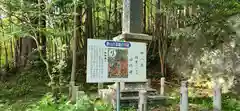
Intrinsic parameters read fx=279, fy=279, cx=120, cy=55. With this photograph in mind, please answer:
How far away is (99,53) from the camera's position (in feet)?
11.2

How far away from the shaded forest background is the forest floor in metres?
0.26

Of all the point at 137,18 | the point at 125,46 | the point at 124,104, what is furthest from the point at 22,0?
A: the point at 125,46

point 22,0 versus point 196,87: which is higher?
point 22,0

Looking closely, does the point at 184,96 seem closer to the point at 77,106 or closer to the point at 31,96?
the point at 77,106

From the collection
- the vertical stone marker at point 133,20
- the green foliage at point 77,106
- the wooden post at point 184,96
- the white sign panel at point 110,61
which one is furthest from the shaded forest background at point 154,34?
the wooden post at point 184,96

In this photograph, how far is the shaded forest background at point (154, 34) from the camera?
22.2ft

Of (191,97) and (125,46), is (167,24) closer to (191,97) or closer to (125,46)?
(191,97)

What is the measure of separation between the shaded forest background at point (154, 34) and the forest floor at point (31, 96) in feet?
0.85

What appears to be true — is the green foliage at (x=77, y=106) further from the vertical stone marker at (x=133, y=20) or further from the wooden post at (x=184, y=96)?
the wooden post at (x=184, y=96)

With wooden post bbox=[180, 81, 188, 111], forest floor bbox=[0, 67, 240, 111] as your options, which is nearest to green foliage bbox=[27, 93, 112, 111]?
forest floor bbox=[0, 67, 240, 111]

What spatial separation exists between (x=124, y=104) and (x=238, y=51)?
3445mm

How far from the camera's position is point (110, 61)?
3.48 m

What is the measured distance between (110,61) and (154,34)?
6485mm

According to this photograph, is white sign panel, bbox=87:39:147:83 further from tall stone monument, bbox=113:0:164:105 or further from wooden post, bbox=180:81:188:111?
tall stone monument, bbox=113:0:164:105
